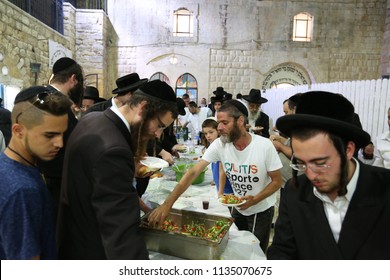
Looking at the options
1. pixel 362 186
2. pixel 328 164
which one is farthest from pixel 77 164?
pixel 362 186

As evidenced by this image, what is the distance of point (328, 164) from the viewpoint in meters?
1.31

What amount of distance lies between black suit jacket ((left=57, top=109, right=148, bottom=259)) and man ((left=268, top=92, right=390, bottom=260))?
780 mm

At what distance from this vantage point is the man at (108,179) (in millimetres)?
1409

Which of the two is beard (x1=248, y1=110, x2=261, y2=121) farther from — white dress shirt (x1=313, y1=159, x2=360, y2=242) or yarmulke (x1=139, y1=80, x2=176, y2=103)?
white dress shirt (x1=313, y1=159, x2=360, y2=242)

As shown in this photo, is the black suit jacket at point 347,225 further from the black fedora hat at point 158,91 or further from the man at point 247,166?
the man at point 247,166

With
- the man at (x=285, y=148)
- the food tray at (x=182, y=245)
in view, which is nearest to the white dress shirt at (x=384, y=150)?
the man at (x=285, y=148)

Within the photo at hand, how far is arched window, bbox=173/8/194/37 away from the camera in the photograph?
47.3ft

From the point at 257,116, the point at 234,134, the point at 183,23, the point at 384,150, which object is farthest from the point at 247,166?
the point at 183,23

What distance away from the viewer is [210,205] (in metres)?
3.15

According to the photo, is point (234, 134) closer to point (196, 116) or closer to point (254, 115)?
point (254, 115)

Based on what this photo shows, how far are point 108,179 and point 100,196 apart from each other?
3.7 inches

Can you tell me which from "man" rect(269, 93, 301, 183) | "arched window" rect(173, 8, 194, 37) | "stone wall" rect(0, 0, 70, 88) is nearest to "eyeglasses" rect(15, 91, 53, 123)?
"man" rect(269, 93, 301, 183)

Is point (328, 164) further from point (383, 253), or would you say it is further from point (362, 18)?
point (362, 18)
